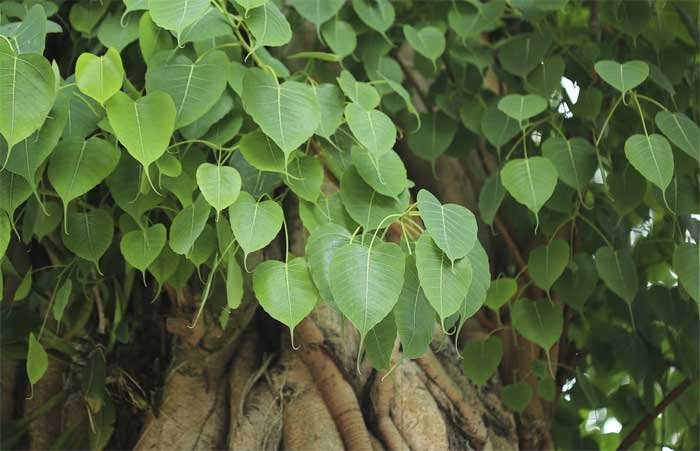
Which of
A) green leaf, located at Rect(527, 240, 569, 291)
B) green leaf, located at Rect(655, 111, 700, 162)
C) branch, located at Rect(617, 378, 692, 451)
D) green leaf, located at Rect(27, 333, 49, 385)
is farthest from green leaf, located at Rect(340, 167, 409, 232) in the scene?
branch, located at Rect(617, 378, 692, 451)

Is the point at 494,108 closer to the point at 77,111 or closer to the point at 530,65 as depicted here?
the point at 530,65

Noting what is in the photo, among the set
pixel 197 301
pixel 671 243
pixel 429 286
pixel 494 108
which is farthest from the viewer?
pixel 671 243

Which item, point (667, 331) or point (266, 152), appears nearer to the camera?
point (266, 152)

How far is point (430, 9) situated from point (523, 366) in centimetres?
69

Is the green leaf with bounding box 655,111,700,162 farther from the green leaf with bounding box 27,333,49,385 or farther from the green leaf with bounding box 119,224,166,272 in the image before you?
the green leaf with bounding box 27,333,49,385

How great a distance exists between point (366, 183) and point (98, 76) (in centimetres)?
38

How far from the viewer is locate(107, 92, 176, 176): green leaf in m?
1.17

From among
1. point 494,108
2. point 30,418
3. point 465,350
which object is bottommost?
point 30,418

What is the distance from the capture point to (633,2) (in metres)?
1.62

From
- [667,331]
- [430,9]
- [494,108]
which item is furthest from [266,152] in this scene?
[667,331]

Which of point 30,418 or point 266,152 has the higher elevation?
point 266,152

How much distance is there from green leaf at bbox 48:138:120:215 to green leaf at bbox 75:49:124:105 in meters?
0.08

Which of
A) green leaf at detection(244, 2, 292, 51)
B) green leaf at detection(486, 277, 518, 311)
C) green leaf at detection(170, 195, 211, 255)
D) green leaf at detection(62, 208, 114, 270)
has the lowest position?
green leaf at detection(486, 277, 518, 311)

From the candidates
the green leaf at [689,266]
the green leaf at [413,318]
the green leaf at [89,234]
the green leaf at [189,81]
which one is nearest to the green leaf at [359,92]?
the green leaf at [189,81]
